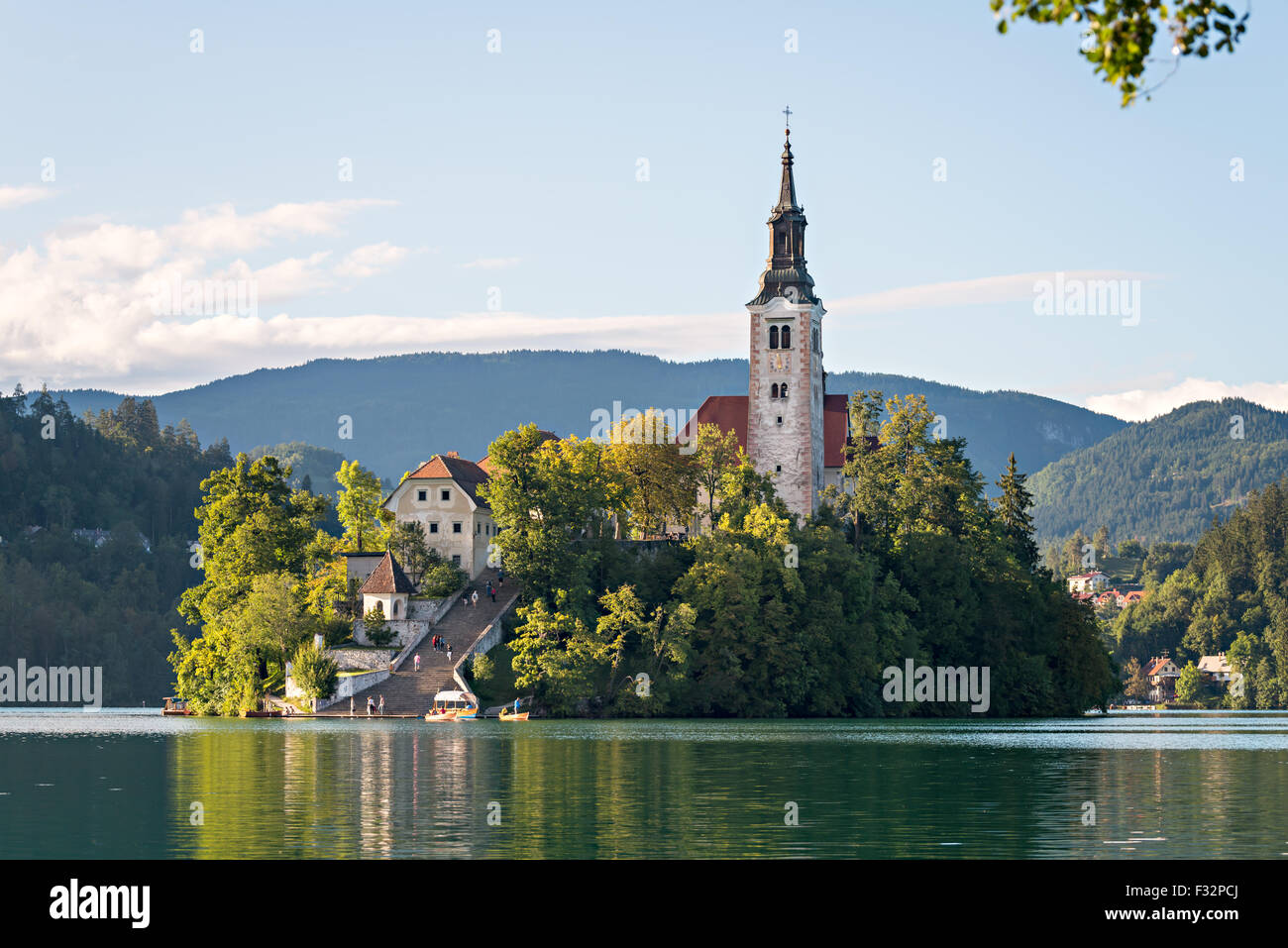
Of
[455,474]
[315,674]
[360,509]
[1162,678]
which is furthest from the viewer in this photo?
[1162,678]

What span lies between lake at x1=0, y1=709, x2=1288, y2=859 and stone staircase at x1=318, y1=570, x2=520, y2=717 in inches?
764

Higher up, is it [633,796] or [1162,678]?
[633,796]

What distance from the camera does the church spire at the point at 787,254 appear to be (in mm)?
117500

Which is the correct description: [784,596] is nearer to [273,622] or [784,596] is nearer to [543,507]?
[543,507]

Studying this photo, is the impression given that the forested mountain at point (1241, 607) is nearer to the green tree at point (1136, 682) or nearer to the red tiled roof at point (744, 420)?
the green tree at point (1136, 682)

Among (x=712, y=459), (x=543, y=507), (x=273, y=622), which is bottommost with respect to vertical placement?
(x=273, y=622)

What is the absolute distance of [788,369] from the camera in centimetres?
11681

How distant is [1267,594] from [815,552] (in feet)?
278

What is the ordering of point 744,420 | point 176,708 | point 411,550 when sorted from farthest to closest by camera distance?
point 744,420 → point 176,708 → point 411,550

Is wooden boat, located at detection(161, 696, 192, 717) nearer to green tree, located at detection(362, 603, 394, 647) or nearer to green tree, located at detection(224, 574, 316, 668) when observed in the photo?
green tree, located at detection(224, 574, 316, 668)

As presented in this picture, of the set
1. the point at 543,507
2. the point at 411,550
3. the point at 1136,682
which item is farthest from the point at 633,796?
the point at 1136,682

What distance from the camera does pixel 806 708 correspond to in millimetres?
96000

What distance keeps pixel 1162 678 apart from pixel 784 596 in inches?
4017
